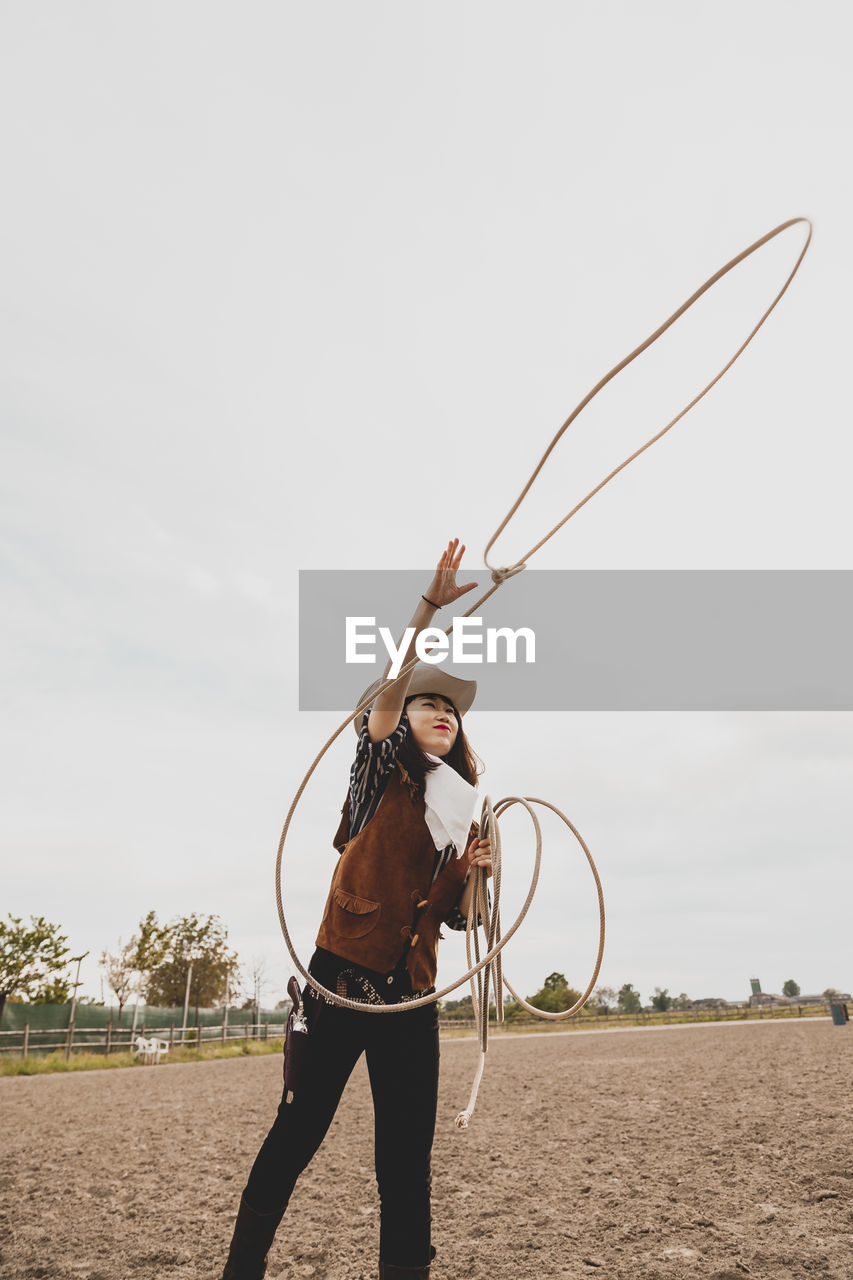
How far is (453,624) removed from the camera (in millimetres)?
2340

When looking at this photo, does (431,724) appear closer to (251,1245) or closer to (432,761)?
(432,761)

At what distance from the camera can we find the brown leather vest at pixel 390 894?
7.34 feet

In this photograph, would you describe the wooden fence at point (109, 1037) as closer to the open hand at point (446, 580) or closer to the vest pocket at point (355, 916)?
the vest pocket at point (355, 916)

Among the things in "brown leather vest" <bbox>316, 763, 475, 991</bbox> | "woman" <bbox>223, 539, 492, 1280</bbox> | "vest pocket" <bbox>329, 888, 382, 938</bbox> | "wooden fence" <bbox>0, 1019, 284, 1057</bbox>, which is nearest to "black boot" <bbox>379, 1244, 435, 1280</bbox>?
"woman" <bbox>223, 539, 492, 1280</bbox>

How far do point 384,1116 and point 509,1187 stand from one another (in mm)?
2476

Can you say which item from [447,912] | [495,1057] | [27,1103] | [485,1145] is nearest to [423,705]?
[447,912]

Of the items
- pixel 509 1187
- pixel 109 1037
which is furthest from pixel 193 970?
pixel 509 1187

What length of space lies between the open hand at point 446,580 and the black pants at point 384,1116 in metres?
1.08

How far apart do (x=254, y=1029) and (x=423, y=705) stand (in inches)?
1044

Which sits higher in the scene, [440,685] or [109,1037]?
[440,685]

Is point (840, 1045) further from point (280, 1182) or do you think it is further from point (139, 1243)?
point (280, 1182)

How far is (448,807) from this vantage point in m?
2.42

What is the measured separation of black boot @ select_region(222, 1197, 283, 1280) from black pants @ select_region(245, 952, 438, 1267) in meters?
0.03

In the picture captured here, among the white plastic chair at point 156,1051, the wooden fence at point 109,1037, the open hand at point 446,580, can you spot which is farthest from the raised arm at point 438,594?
the wooden fence at point 109,1037
